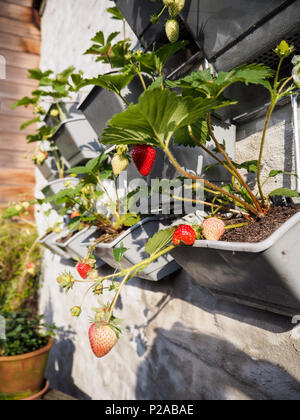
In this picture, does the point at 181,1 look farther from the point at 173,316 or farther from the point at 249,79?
the point at 173,316

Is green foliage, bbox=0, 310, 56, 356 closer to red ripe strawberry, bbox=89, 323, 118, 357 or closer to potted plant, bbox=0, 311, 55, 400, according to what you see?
potted plant, bbox=0, 311, 55, 400

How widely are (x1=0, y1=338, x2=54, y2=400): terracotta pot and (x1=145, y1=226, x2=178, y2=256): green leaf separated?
1.41 m

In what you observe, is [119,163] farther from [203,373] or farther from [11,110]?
[11,110]

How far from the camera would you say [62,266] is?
2195 millimetres

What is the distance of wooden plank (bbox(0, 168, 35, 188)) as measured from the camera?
2.75 m

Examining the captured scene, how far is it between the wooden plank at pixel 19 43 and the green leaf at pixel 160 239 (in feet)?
9.72

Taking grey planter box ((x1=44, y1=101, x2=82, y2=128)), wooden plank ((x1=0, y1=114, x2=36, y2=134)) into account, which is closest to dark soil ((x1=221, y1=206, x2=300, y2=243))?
grey planter box ((x1=44, y1=101, x2=82, y2=128))

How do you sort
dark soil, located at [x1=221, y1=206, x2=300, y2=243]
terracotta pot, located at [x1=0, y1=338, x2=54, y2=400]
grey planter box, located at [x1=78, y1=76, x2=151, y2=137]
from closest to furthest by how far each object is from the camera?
dark soil, located at [x1=221, y1=206, x2=300, y2=243]
grey planter box, located at [x1=78, y1=76, x2=151, y2=137]
terracotta pot, located at [x1=0, y1=338, x2=54, y2=400]

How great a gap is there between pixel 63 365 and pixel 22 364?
1.61 ft

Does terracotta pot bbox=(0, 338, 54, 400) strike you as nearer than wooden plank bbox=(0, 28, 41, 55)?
Yes

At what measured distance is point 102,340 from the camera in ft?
1.84

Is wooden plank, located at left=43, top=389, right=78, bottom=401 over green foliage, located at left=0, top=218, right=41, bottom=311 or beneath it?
beneath

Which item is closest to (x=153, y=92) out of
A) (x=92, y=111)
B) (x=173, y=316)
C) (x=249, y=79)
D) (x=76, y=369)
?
(x=249, y=79)

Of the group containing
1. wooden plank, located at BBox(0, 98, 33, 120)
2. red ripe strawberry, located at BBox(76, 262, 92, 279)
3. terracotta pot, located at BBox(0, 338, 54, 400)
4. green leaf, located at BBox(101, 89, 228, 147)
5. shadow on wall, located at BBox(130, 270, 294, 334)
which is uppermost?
wooden plank, located at BBox(0, 98, 33, 120)
